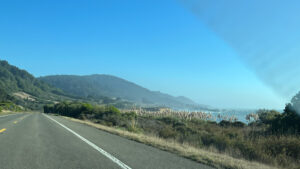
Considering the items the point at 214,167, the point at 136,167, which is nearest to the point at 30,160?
the point at 136,167

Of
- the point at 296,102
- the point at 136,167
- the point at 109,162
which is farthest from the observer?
the point at 296,102

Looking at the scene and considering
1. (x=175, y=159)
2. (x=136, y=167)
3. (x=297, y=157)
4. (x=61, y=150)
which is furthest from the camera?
(x=297, y=157)

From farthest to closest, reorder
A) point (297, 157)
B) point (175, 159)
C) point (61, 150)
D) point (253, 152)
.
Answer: point (253, 152) → point (297, 157) → point (61, 150) → point (175, 159)

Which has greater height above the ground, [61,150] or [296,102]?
[296,102]

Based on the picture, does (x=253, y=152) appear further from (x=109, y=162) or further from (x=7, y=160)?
(x=7, y=160)

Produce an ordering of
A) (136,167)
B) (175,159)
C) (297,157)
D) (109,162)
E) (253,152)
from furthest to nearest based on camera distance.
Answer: (253,152) → (297,157) → (175,159) → (109,162) → (136,167)

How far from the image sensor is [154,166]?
7.27 metres

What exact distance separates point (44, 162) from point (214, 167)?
4.69m

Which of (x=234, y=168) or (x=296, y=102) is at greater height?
(x=296, y=102)

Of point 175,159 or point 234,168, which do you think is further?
point 175,159

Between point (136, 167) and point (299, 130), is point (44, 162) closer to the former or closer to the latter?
point (136, 167)

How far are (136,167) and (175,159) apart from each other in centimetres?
198

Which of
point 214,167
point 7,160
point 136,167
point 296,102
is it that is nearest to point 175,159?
point 214,167

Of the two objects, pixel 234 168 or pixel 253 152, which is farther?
pixel 253 152
